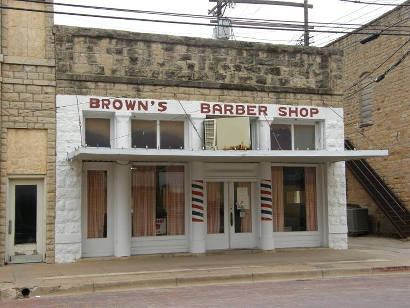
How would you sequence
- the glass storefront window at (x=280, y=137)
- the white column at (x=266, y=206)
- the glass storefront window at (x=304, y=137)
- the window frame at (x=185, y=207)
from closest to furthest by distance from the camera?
the window frame at (x=185, y=207) → the white column at (x=266, y=206) → the glass storefront window at (x=280, y=137) → the glass storefront window at (x=304, y=137)

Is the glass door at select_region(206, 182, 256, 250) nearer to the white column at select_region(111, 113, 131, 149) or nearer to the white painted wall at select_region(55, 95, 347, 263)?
the white painted wall at select_region(55, 95, 347, 263)

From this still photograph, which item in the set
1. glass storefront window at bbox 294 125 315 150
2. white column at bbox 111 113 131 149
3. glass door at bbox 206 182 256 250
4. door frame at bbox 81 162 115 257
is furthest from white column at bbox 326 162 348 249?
door frame at bbox 81 162 115 257

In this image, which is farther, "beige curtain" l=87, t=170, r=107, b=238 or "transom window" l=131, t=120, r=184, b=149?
"transom window" l=131, t=120, r=184, b=149

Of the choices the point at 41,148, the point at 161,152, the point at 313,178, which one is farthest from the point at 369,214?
the point at 41,148

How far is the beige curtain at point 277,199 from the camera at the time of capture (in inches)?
655

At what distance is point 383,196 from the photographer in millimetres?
20844

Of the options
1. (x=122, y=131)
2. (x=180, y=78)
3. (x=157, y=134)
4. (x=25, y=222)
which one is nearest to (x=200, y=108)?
(x=180, y=78)

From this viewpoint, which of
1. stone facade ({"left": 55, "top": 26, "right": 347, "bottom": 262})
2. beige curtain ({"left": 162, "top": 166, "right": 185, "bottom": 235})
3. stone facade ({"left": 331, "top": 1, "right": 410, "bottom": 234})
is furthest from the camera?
stone facade ({"left": 331, "top": 1, "right": 410, "bottom": 234})

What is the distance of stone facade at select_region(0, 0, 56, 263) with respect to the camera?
45.7ft

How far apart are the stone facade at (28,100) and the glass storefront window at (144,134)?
219 centimetres

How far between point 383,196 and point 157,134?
9920 mm

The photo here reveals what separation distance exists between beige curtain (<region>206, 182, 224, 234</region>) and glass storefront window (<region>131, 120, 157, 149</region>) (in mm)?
2115

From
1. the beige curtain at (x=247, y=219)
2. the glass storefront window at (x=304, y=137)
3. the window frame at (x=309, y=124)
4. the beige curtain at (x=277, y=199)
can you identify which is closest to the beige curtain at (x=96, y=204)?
the beige curtain at (x=247, y=219)

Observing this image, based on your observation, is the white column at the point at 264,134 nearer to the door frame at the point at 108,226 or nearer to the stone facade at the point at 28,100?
the door frame at the point at 108,226
